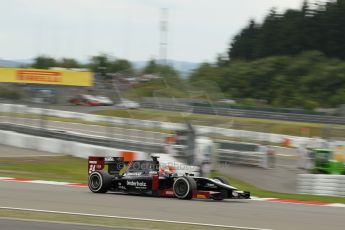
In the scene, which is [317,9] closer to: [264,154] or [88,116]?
[88,116]

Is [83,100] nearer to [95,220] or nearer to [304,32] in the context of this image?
[95,220]

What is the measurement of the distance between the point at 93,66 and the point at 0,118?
5933 centimetres

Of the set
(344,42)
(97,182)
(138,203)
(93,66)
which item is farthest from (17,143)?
(93,66)

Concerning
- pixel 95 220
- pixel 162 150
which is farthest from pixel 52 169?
pixel 95 220

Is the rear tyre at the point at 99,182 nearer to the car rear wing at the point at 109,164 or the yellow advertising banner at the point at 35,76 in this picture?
the car rear wing at the point at 109,164

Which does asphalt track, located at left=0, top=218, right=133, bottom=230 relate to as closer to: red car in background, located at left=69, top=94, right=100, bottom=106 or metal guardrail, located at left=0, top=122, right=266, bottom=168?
metal guardrail, located at left=0, top=122, right=266, bottom=168

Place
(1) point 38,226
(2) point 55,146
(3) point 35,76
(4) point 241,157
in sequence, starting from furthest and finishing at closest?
(3) point 35,76
(2) point 55,146
(4) point 241,157
(1) point 38,226

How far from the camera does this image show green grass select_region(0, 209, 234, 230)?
841 centimetres

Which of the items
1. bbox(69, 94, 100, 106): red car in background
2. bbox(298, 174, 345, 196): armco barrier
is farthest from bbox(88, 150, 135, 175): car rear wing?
bbox(69, 94, 100, 106): red car in background

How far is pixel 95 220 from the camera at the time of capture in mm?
8781

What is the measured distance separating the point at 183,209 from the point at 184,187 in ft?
5.47

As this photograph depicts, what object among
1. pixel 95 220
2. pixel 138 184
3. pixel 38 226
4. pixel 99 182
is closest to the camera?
pixel 38 226

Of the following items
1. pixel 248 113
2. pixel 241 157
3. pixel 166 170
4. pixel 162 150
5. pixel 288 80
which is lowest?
pixel 166 170

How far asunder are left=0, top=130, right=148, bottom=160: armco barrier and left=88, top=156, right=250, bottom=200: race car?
840 cm
